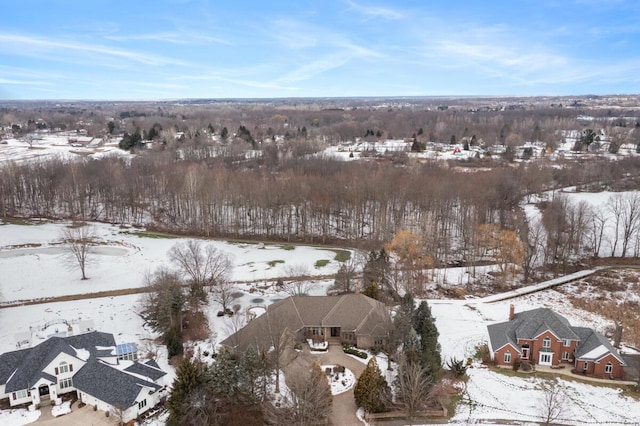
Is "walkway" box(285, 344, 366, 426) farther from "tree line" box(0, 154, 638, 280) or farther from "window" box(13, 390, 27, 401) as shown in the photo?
"tree line" box(0, 154, 638, 280)

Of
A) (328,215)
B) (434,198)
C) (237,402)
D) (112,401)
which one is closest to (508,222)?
(434,198)

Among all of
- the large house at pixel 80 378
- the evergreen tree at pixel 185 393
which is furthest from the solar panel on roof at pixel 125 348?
the evergreen tree at pixel 185 393

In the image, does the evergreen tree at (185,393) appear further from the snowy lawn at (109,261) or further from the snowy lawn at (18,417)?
the snowy lawn at (109,261)

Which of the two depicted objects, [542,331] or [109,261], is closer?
[542,331]

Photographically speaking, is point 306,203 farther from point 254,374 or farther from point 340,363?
point 254,374

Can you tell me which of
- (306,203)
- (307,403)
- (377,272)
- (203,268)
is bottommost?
(307,403)

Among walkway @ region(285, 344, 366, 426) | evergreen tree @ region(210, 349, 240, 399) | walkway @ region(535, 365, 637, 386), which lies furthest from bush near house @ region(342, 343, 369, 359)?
walkway @ region(535, 365, 637, 386)

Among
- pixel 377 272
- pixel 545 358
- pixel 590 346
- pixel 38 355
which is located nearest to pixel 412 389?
pixel 545 358
